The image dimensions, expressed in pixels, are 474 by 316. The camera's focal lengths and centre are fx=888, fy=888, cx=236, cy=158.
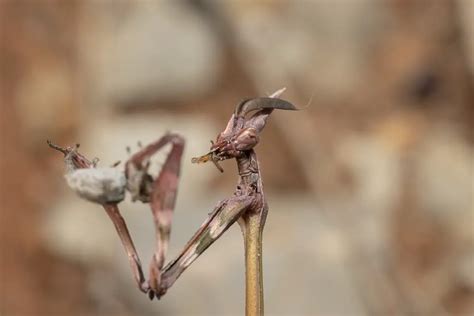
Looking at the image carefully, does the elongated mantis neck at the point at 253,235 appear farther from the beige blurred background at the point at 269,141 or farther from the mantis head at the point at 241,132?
the beige blurred background at the point at 269,141

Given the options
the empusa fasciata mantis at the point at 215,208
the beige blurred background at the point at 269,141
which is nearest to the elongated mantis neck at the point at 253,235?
the empusa fasciata mantis at the point at 215,208

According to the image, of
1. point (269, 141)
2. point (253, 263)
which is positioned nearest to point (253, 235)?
point (253, 263)

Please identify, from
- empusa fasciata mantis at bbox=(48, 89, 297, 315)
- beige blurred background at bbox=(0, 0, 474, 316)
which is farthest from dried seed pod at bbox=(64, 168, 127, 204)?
beige blurred background at bbox=(0, 0, 474, 316)

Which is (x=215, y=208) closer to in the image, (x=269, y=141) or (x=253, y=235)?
(x=253, y=235)

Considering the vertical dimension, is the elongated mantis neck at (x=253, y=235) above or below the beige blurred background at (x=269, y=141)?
below

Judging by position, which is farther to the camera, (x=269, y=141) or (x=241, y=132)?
(x=269, y=141)

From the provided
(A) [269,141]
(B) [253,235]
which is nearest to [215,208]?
(B) [253,235]

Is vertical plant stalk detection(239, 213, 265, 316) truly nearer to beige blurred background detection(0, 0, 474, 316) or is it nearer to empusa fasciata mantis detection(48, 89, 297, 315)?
empusa fasciata mantis detection(48, 89, 297, 315)

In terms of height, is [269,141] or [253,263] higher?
[269,141]

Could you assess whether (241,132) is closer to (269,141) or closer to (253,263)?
(253,263)
